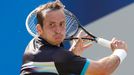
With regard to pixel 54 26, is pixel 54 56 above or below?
below

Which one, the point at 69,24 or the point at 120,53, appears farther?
the point at 69,24

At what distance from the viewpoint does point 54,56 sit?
1.73 m

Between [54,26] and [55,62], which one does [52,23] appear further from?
[55,62]

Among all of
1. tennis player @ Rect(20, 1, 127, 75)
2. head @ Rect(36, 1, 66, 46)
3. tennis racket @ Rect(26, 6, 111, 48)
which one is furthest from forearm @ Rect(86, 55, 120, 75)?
tennis racket @ Rect(26, 6, 111, 48)

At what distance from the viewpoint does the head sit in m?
1.78

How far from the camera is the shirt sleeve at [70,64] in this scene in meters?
1.73

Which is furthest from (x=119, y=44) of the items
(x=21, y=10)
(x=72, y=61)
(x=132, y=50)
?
(x=21, y=10)

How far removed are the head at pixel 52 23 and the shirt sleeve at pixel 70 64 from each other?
84 millimetres

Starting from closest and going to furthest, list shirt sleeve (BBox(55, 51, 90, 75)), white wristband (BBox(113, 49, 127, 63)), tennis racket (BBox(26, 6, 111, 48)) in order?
shirt sleeve (BBox(55, 51, 90, 75)), white wristband (BBox(113, 49, 127, 63)), tennis racket (BBox(26, 6, 111, 48))

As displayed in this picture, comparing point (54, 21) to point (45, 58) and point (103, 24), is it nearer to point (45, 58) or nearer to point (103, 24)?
point (45, 58)

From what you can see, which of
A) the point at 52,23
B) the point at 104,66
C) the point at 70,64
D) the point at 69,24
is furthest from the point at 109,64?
the point at 69,24

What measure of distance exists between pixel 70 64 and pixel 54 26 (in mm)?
165

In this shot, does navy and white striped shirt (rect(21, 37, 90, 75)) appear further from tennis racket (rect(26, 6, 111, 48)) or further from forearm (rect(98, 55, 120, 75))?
tennis racket (rect(26, 6, 111, 48))

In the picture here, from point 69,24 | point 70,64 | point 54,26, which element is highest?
point 69,24
